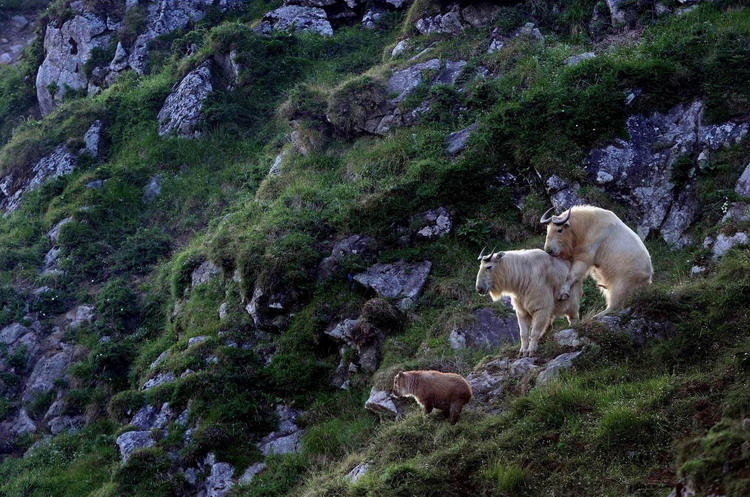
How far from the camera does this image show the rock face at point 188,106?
1025 inches

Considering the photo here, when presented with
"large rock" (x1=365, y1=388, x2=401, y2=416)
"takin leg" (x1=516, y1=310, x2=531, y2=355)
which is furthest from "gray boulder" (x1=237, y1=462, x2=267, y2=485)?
"takin leg" (x1=516, y1=310, x2=531, y2=355)

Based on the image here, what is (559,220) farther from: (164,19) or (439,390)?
(164,19)

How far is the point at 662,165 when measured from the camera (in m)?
16.6

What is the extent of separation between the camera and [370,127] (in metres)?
21.0

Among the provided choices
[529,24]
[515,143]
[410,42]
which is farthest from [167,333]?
[529,24]

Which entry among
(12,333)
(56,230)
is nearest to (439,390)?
(12,333)

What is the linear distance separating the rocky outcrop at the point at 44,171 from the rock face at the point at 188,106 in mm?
2656

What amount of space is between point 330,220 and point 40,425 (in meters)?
8.44

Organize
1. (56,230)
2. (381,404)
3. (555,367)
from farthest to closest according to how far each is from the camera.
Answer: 1. (56,230)
2. (381,404)
3. (555,367)

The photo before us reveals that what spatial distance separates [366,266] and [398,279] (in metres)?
0.82

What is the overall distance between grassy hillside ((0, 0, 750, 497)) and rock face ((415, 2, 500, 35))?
609 millimetres

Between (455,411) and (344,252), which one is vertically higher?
(455,411)

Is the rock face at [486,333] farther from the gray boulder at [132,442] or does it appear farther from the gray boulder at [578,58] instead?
the gray boulder at [578,58]

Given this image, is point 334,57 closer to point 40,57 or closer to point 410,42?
point 410,42
